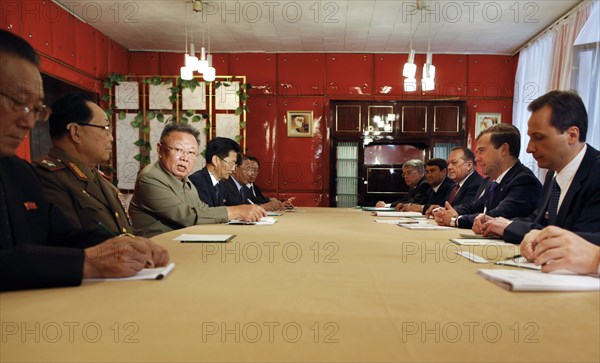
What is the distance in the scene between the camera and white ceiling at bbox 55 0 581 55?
484 centimetres

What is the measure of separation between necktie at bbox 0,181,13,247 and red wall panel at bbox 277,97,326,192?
18.5 feet

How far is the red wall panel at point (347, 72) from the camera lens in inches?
265

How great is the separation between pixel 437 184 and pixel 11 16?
5.13 m

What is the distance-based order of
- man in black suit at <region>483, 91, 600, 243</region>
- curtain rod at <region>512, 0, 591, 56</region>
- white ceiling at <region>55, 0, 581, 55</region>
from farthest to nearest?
white ceiling at <region>55, 0, 581, 55</region> < curtain rod at <region>512, 0, 591, 56</region> < man in black suit at <region>483, 91, 600, 243</region>

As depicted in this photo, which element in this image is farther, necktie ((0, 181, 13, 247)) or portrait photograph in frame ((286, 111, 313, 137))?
portrait photograph in frame ((286, 111, 313, 137))

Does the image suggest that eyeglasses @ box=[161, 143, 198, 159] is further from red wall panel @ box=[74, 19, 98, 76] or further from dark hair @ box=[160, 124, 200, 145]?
red wall panel @ box=[74, 19, 98, 76]

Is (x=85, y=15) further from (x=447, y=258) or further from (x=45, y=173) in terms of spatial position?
(x=447, y=258)

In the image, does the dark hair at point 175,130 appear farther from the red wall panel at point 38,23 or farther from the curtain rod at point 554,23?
the curtain rod at point 554,23

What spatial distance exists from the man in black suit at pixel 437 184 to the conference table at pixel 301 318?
3.54 meters

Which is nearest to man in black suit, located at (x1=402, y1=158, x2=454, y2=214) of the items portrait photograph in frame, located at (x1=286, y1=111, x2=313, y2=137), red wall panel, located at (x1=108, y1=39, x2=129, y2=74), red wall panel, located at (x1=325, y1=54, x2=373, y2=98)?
red wall panel, located at (x1=325, y1=54, x2=373, y2=98)

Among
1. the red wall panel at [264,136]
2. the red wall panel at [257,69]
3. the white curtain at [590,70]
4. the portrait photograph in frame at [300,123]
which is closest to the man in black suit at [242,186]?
the red wall panel at [264,136]

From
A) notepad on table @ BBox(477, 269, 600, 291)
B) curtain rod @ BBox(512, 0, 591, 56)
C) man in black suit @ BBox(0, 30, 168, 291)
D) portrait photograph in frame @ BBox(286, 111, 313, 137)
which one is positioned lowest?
notepad on table @ BBox(477, 269, 600, 291)

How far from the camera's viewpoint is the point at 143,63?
22.1 ft

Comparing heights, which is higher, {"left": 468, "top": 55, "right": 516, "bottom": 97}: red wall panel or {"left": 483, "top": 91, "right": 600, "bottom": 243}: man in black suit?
{"left": 468, "top": 55, "right": 516, "bottom": 97}: red wall panel
